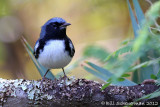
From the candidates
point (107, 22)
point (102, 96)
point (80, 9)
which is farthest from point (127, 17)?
point (102, 96)

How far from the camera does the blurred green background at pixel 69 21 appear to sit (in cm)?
520

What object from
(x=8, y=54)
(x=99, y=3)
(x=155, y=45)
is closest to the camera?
(x=155, y=45)

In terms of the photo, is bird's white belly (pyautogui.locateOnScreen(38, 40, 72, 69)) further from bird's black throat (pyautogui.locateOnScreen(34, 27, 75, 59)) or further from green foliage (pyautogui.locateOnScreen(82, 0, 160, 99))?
green foliage (pyautogui.locateOnScreen(82, 0, 160, 99))

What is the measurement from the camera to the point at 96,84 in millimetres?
2207

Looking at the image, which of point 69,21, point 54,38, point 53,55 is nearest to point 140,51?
point 53,55

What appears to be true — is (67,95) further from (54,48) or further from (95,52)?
(95,52)

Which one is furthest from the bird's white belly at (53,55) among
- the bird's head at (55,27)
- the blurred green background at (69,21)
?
the blurred green background at (69,21)

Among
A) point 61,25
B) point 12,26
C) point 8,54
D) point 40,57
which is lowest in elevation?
point 40,57

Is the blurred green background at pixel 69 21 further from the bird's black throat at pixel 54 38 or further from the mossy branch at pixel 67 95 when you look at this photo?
the mossy branch at pixel 67 95

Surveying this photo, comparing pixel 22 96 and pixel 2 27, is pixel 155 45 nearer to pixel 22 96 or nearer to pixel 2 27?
pixel 22 96

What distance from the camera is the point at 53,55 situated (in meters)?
2.64

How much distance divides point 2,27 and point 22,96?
3711 millimetres

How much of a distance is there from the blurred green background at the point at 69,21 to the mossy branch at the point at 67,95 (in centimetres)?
301

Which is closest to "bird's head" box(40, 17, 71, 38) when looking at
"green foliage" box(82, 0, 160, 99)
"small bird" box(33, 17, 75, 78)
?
"small bird" box(33, 17, 75, 78)
